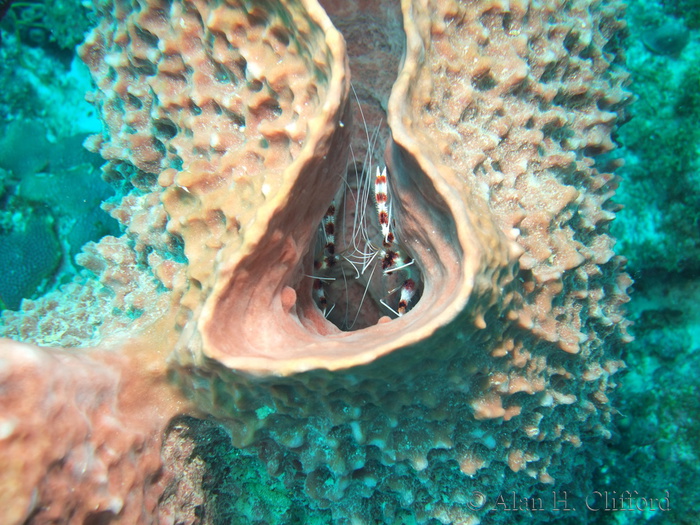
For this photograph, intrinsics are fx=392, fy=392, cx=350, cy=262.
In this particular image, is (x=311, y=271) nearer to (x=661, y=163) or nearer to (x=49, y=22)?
(x=661, y=163)

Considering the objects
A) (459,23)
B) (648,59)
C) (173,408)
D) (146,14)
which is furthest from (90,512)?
(648,59)

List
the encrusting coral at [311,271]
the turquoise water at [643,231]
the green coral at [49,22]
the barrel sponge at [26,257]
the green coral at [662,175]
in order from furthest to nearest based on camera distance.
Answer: the green coral at [49,22], the barrel sponge at [26,257], the green coral at [662,175], the turquoise water at [643,231], the encrusting coral at [311,271]

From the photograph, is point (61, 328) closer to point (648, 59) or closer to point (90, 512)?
point (90, 512)

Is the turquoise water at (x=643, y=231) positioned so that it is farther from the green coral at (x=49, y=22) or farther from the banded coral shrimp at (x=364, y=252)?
the banded coral shrimp at (x=364, y=252)

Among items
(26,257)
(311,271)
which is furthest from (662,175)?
(26,257)

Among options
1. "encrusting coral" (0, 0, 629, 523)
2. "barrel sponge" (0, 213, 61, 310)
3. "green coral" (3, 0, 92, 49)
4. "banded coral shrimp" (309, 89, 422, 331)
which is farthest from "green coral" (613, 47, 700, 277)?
"green coral" (3, 0, 92, 49)

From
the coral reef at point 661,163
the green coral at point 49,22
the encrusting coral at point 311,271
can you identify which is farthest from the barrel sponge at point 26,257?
the coral reef at point 661,163
